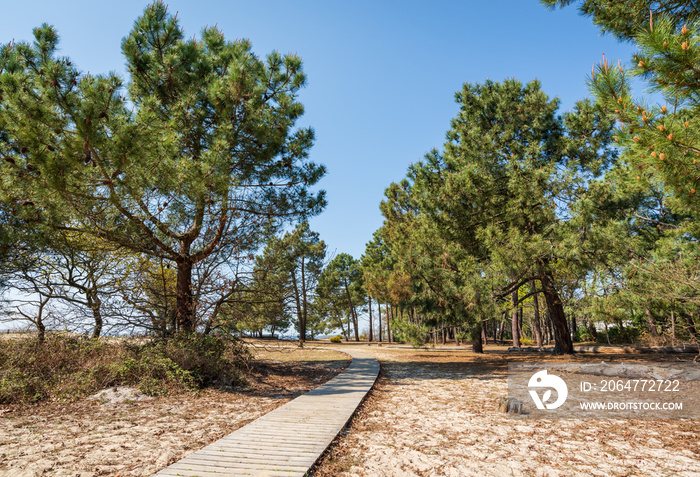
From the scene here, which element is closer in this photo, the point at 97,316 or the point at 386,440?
the point at 386,440

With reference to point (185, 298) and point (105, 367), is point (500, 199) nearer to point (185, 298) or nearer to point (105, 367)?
point (185, 298)

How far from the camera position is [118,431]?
14.6 ft

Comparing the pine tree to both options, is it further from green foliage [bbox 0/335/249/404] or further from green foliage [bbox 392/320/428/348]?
green foliage [bbox 392/320/428/348]

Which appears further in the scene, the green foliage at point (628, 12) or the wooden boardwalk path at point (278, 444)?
the green foliage at point (628, 12)

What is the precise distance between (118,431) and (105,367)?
295 cm

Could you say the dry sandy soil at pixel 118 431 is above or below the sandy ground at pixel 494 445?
above

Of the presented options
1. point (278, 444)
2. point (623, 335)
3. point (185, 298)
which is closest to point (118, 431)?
point (278, 444)

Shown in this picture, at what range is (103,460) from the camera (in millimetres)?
3498

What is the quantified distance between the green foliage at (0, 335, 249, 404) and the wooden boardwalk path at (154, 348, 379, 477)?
2.60 metres

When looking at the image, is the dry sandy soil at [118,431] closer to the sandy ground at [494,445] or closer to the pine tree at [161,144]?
the sandy ground at [494,445]

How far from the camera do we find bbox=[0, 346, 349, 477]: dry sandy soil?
3369 millimetres

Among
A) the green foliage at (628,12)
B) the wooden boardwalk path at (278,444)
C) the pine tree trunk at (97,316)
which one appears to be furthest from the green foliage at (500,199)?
the pine tree trunk at (97,316)

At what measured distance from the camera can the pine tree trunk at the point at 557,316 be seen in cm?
1262

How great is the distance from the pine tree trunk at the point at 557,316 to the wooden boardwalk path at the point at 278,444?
962 cm
